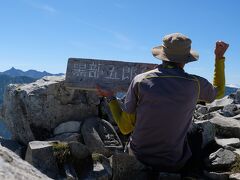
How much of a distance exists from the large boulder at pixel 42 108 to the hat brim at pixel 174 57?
6373 millimetres

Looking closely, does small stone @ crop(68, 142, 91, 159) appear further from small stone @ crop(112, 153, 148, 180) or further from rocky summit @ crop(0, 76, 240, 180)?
small stone @ crop(112, 153, 148, 180)

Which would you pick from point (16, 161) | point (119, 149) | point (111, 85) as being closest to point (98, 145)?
point (119, 149)

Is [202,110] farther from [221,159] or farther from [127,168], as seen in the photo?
[127,168]

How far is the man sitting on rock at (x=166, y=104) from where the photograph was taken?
22.7ft

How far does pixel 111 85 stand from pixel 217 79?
4.48 meters

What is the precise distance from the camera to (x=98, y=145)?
12.1 metres

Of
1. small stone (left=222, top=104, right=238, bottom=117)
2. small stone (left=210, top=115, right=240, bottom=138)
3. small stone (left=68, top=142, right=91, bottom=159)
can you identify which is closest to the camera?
small stone (left=68, top=142, right=91, bottom=159)

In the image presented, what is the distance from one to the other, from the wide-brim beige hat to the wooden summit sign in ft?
15.1

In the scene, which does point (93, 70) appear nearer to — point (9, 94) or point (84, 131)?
point (84, 131)

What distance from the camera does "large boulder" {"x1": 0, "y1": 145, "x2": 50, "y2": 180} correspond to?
2.67m

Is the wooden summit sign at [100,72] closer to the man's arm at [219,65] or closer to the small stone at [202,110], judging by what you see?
the small stone at [202,110]

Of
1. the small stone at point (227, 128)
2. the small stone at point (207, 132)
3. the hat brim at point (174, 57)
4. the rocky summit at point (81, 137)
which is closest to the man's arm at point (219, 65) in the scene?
the hat brim at point (174, 57)

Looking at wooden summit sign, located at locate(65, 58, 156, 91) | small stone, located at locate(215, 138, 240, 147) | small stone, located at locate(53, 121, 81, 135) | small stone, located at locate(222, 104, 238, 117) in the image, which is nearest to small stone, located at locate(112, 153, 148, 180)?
small stone, located at locate(215, 138, 240, 147)

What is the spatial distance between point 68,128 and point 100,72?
199cm
